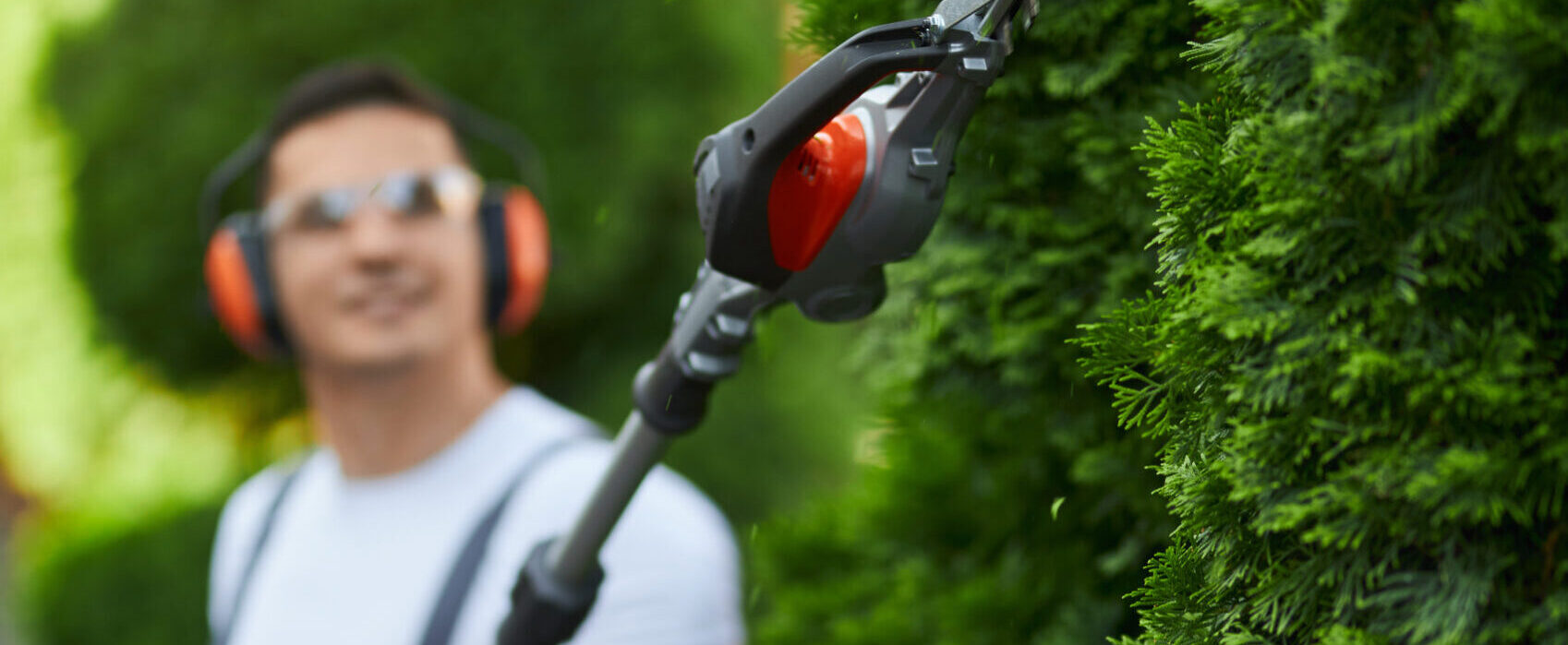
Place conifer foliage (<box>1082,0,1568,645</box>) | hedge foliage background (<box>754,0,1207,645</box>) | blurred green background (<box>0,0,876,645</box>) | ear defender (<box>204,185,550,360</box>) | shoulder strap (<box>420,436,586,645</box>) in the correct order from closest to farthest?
conifer foliage (<box>1082,0,1568,645</box>) → hedge foliage background (<box>754,0,1207,645</box>) → shoulder strap (<box>420,436,586,645</box>) → ear defender (<box>204,185,550,360</box>) → blurred green background (<box>0,0,876,645</box>)

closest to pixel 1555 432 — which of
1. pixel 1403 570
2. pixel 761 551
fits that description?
pixel 1403 570

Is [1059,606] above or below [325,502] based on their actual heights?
above

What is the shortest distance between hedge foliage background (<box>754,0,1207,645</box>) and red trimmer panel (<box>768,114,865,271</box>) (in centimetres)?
32

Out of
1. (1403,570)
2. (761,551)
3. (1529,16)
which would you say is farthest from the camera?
(761,551)

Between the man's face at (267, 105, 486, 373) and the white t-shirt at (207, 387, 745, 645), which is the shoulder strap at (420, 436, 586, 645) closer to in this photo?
the white t-shirt at (207, 387, 745, 645)

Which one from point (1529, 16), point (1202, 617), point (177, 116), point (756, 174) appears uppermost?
point (1529, 16)

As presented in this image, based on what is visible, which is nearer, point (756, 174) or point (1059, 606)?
point (756, 174)

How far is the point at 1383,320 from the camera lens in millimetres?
558

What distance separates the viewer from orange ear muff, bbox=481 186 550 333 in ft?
6.76

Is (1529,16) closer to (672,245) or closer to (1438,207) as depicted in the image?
(1438,207)

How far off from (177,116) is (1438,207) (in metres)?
3.67

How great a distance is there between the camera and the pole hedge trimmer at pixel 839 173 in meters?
0.65

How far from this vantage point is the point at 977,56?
2.15 ft

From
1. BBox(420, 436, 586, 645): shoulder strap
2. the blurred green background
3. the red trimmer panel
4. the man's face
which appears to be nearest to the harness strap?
BBox(420, 436, 586, 645): shoulder strap
